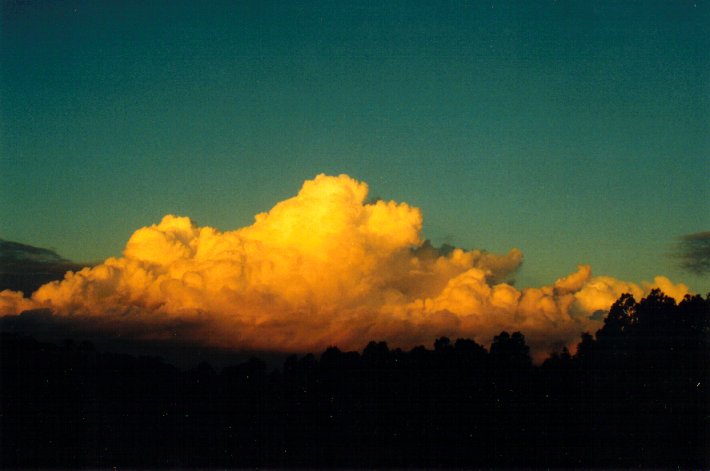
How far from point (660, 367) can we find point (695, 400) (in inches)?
99.5

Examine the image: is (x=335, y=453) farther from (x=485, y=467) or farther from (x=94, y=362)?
(x=94, y=362)

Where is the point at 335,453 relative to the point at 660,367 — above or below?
below

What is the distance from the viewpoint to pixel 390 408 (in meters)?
50.1

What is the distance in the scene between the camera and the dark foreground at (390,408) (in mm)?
46062

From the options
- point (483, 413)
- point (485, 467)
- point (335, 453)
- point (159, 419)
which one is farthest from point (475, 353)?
point (159, 419)

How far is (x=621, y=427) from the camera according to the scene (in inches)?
1836

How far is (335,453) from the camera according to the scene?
157 ft

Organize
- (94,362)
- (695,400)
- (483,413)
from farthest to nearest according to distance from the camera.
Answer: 1. (94,362)
2. (483,413)
3. (695,400)

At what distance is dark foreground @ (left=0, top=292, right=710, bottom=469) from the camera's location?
4606 cm

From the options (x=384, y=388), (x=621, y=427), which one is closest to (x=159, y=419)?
(x=384, y=388)

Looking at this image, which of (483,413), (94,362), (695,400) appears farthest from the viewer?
(94,362)

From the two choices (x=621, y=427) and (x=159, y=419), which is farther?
(x=159, y=419)

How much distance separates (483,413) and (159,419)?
66.3 ft

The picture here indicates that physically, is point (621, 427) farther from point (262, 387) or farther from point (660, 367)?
point (262, 387)
